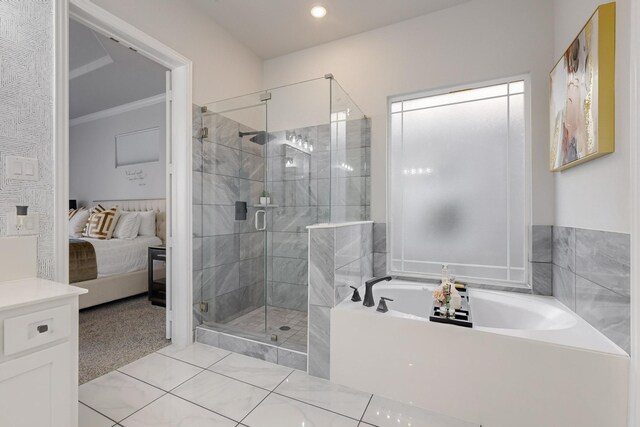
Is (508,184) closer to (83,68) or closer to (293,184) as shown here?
(293,184)

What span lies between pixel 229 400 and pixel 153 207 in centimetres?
363

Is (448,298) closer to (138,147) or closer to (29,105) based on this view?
(29,105)

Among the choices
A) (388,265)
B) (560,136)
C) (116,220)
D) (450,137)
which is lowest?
(388,265)

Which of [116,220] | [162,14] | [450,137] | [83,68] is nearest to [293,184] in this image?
[450,137]

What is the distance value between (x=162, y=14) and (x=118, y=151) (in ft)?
11.8

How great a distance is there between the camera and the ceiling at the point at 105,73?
122 inches

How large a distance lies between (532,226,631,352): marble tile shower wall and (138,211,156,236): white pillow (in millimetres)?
4496

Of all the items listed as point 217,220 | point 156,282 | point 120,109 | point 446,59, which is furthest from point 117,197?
point 446,59

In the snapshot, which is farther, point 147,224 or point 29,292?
point 147,224

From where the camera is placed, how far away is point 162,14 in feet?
7.11

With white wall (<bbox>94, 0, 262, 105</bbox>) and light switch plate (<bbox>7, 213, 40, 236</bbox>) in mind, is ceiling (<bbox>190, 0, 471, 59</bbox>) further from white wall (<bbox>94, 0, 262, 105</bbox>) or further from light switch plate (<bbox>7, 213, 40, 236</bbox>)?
light switch plate (<bbox>7, 213, 40, 236</bbox>)

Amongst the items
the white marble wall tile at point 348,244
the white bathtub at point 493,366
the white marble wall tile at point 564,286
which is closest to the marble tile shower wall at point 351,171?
the white marble wall tile at point 348,244

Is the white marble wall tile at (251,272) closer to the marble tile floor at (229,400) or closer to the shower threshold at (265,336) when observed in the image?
the shower threshold at (265,336)

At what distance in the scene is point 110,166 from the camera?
504cm
